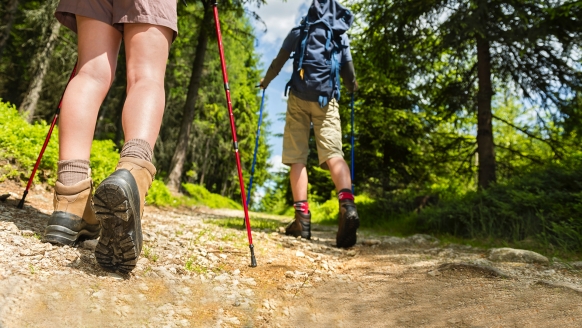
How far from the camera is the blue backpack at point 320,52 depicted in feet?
13.2

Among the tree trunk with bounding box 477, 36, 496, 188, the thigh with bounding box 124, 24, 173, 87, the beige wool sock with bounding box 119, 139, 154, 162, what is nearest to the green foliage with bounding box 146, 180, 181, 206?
the thigh with bounding box 124, 24, 173, 87

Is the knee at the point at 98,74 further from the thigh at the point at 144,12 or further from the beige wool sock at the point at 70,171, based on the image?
the beige wool sock at the point at 70,171

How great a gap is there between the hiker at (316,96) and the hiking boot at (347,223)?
0.01 metres

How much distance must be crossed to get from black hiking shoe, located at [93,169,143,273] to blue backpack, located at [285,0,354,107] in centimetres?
260

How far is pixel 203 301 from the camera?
5.95ft

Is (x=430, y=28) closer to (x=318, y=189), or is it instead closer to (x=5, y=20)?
(x=318, y=189)

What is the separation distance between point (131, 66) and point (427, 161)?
918cm

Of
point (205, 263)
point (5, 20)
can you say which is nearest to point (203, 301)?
point (205, 263)

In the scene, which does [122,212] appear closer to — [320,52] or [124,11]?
[124,11]

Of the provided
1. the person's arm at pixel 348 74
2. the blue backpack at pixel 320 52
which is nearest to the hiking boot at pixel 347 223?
the blue backpack at pixel 320 52

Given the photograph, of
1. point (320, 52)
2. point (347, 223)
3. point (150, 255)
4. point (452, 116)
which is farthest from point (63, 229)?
point (452, 116)

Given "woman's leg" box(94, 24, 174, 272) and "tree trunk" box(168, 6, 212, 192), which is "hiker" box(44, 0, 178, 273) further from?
"tree trunk" box(168, 6, 212, 192)

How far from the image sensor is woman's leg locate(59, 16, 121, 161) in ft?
6.84

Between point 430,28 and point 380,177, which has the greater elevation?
point 430,28
